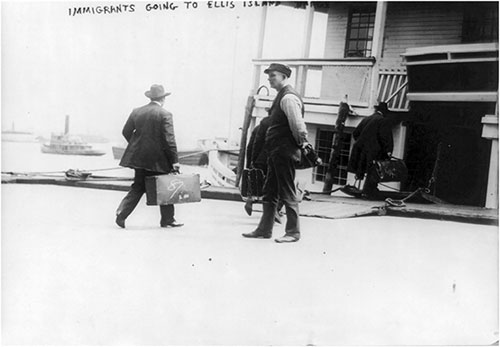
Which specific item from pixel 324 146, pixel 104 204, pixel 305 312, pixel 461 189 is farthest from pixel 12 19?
pixel 461 189

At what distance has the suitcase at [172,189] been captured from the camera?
429cm

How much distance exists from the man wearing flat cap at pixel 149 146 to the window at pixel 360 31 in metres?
4.50

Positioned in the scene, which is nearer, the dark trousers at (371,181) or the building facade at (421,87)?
the building facade at (421,87)

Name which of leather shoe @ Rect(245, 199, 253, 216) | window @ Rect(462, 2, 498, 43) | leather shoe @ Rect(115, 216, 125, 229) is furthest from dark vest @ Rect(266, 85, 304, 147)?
window @ Rect(462, 2, 498, 43)

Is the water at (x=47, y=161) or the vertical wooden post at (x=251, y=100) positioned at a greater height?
the vertical wooden post at (x=251, y=100)

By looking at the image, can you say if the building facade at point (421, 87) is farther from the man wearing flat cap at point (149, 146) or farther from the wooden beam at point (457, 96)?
the man wearing flat cap at point (149, 146)

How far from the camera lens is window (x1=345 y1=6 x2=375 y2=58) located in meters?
7.86

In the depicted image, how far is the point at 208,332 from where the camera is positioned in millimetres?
3566

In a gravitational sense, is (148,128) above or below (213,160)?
above

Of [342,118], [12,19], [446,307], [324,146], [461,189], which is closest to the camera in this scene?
[446,307]

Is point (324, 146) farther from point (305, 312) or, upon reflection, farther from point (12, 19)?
point (12, 19)

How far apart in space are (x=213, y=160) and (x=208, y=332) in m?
3.84

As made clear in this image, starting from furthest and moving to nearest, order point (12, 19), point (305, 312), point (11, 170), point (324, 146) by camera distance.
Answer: point (324, 146), point (11, 170), point (12, 19), point (305, 312)

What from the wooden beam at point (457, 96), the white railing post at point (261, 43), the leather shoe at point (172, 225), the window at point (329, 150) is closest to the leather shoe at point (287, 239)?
the leather shoe at point (172, 225)
